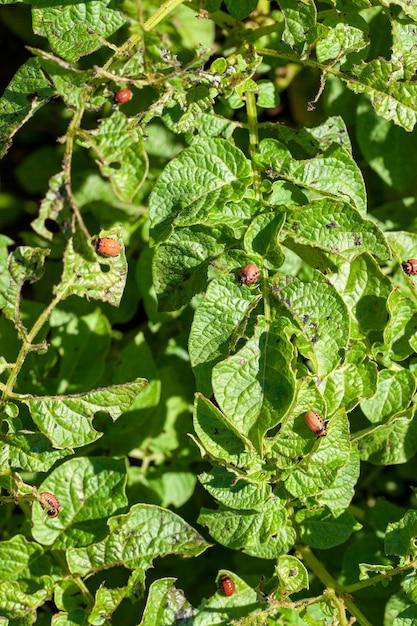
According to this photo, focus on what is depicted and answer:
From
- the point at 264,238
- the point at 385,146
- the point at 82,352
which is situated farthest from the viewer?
the point at 385,146

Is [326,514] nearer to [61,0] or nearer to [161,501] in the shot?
[161,501]

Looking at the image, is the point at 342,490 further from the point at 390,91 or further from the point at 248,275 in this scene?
the point at 390,91

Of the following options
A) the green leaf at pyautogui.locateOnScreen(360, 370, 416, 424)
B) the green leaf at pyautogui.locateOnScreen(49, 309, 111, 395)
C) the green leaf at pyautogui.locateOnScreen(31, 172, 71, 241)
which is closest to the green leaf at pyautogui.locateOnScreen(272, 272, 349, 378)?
the green leaf at pyautogui.locateOnScreen(360, 370, 416, 424)

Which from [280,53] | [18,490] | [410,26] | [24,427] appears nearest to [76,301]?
[24,427]

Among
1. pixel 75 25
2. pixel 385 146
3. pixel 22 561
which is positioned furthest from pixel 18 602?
pixel 385 146

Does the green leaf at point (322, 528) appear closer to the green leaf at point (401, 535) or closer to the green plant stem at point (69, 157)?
the green leaf at point (401, 535)

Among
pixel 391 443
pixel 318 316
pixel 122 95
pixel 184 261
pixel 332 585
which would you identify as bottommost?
pixel 332 585

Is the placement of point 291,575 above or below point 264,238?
below
